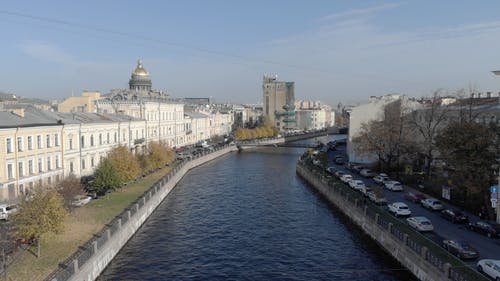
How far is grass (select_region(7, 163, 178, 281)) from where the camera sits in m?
19.1

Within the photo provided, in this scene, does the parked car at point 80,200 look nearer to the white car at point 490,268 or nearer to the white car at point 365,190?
the white car at point 365,190

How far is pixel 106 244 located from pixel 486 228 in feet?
70.9

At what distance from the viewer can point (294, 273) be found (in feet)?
78.1

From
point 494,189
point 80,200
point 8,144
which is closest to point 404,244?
point 494,189

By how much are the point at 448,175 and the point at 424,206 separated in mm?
9326

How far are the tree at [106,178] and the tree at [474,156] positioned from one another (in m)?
27.3

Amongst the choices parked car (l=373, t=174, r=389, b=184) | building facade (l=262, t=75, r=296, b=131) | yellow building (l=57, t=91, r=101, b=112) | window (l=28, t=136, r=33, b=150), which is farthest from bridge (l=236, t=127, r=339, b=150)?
window (l=28, t=136, r=33, b=150)

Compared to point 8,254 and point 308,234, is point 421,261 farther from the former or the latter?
point 8,254

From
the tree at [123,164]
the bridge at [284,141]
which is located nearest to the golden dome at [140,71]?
the bridge at [284,141]

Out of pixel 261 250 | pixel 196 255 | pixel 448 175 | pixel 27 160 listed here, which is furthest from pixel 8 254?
pixel 448 175

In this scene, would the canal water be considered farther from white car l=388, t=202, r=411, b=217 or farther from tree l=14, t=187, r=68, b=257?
tree l=14, t=187, r=68, b=257

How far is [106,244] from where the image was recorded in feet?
77.8

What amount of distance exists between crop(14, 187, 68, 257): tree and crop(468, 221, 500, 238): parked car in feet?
76.9

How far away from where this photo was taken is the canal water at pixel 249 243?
23.7m
